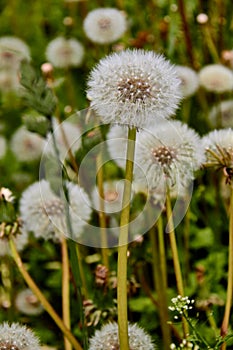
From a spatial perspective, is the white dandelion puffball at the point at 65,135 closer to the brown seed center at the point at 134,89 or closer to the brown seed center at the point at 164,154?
the brown seed center at the point at 164,154

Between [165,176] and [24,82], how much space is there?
26 centimetres

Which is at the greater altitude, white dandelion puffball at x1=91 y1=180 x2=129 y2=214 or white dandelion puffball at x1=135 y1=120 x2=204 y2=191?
white dandelion puffball at x1=91 y1=180 x2=129 y2=214

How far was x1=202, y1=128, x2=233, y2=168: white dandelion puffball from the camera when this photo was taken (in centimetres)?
91

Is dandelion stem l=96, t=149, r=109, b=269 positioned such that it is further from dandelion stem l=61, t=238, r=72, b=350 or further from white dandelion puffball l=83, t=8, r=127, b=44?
white dandelion puffball l=83, t=8, r=127, b=44

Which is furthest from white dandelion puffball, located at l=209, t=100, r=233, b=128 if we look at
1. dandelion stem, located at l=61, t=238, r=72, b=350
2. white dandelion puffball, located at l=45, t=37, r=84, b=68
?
dandelion stem, located at l=61, t=238, r=72, b=350

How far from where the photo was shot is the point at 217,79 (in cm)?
150

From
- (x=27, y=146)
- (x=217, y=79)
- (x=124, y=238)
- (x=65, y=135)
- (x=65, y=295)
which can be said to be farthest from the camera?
(x=27, y=146)

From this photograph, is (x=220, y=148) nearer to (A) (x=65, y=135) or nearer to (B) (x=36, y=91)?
(B) (x=36, y=91)

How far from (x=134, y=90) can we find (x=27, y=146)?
0.90m

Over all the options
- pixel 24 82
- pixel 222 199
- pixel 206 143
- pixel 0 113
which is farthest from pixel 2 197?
pixel 0 113

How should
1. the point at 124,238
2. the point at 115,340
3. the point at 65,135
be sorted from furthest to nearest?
the point at 65,135
the point at 115,340
the point at 124,238

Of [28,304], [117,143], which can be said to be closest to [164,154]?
[117,143]

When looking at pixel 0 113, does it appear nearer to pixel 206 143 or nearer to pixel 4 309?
pixel 4 309

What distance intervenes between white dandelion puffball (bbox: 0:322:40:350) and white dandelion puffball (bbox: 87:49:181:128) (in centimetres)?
27
